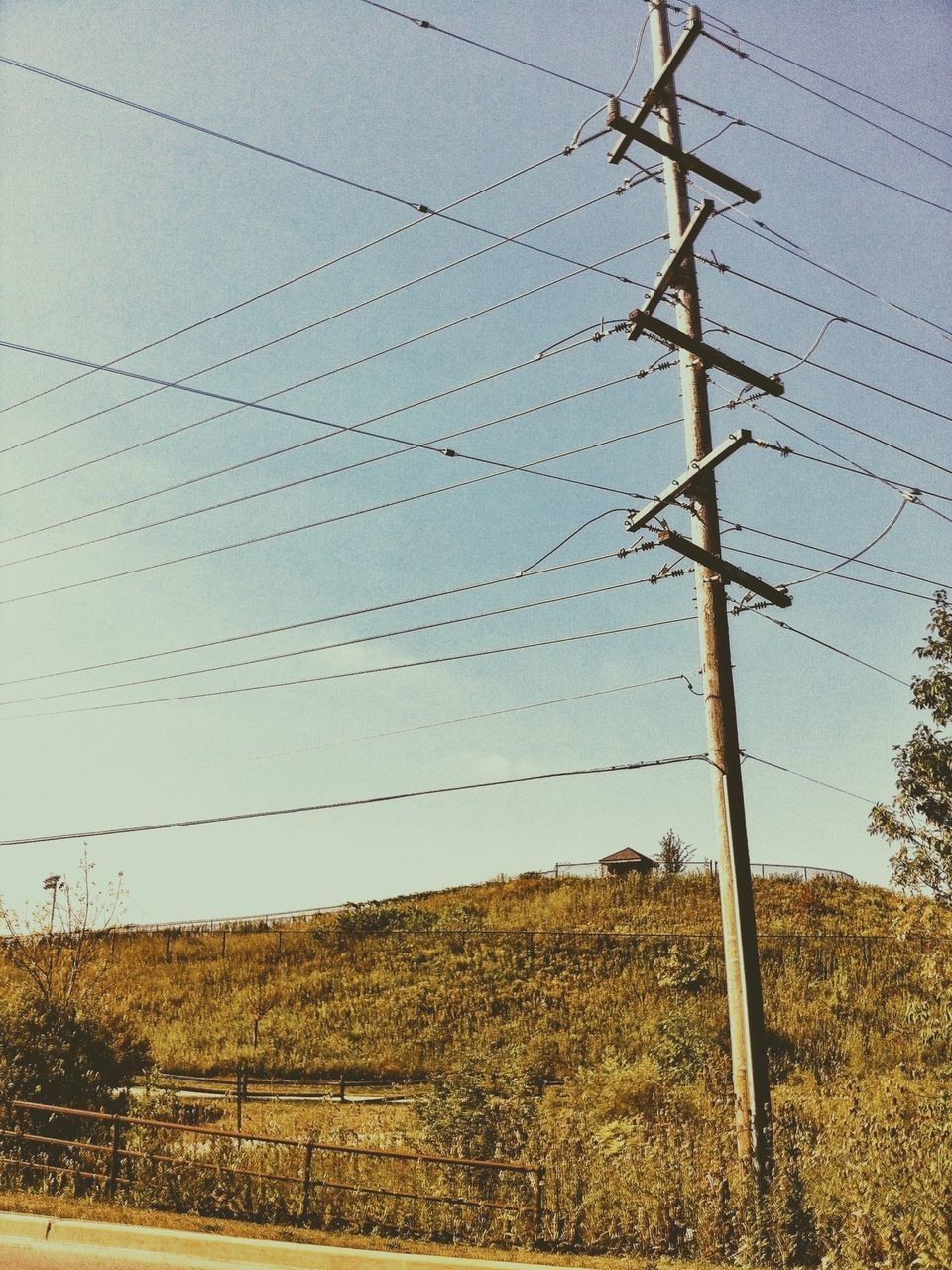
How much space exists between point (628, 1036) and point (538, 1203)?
91.9 feet

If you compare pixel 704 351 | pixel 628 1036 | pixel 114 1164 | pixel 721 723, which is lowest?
pixel 628 1036

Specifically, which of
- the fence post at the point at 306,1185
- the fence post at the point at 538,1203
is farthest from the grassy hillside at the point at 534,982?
the fence post at the point at 306,1185

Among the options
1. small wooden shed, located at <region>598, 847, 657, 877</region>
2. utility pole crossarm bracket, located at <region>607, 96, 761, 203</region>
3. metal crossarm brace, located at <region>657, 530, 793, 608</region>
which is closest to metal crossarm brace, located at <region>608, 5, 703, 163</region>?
utility pole crossarm bracket, located at <region>607, 96, 761, 203</region>

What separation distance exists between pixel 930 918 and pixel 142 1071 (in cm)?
1761

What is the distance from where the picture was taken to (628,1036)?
37.2 metres

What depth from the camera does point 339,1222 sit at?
12688 millimetres

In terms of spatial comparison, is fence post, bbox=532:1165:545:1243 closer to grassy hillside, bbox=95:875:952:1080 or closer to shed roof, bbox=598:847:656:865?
grassy hillside, bbox=95:875:952:1080

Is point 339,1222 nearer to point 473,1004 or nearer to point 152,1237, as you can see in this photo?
point 152,1237

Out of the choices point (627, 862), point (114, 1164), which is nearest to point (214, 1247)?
point (114, 1164)

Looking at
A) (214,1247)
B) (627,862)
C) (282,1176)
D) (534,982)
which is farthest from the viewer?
(627,862)

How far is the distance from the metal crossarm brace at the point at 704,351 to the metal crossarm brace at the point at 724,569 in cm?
234

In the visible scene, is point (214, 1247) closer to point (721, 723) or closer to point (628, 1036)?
point (721, 723)

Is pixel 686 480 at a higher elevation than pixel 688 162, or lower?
lower

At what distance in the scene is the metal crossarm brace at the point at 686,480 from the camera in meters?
11.0
